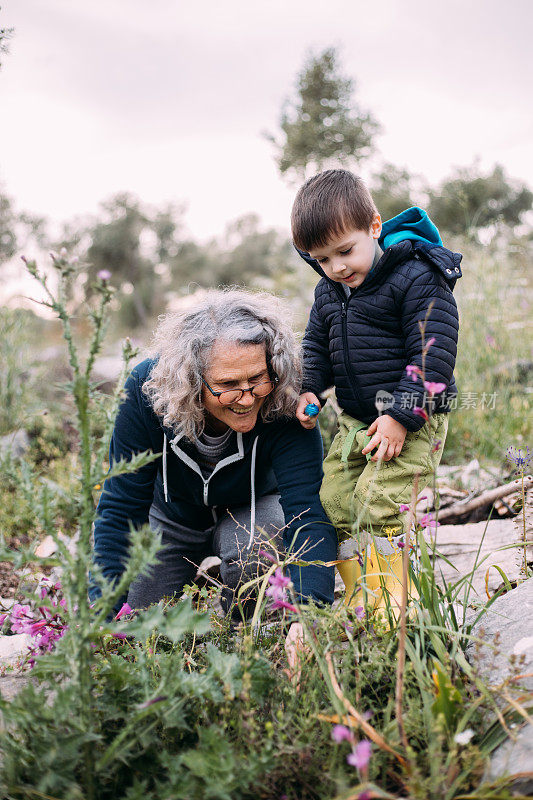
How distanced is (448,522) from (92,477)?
7.91 feet

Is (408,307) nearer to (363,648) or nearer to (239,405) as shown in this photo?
(239,405)

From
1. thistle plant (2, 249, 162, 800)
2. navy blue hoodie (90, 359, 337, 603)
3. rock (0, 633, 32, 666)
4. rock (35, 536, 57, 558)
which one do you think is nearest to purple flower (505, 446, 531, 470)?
navy blue hoodie (90, 359, 337, 603)

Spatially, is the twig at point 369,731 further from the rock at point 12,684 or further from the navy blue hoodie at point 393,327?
the navy blue hoodie at point 393,327

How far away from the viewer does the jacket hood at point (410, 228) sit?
2314 millimetres

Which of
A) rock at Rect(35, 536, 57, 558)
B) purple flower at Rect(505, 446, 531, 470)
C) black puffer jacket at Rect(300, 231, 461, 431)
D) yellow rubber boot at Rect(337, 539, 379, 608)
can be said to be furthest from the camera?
rock at Rect(35, 536, 57, 558)

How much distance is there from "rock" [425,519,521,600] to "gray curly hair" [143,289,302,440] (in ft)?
2.84

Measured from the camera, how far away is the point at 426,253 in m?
2.17

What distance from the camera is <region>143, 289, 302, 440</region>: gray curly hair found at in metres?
2.15

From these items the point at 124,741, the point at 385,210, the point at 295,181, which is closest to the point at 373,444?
the point at 124,741

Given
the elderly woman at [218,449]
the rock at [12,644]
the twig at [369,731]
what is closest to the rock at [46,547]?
the elderly woman at [218,449]

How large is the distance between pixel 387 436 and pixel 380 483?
21 cm

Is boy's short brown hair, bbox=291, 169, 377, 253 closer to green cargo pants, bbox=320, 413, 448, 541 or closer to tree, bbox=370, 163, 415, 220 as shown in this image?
green cargo pants, bbox=320, 413, 448, 541

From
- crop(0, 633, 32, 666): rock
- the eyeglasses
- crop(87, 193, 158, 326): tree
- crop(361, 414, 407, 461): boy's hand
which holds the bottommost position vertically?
crop(0, 633, 32, 666): rock

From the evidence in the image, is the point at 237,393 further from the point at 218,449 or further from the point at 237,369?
the point at 218,449
